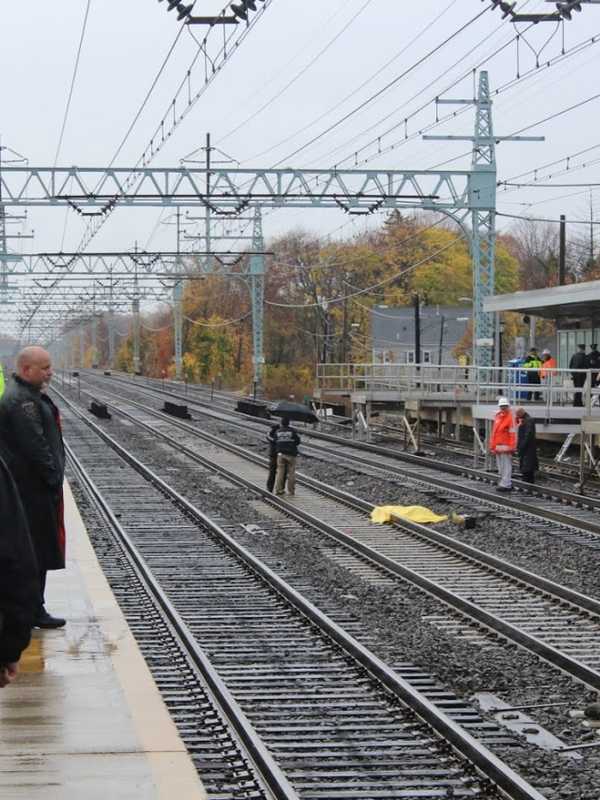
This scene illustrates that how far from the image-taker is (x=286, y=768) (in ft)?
27.1

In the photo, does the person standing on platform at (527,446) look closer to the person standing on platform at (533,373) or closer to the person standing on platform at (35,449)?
the person standing on platform at (533,373)

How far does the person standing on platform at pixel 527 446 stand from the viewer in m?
27.0

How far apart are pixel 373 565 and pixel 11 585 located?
1237 cm

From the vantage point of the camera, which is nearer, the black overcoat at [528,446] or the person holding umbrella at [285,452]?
the person holding umbrella at [285,452]

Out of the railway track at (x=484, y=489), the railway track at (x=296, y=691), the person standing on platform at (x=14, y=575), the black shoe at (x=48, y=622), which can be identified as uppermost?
the person standing on platform at (x=14, y=575)

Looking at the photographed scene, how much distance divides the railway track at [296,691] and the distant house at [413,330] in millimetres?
65431

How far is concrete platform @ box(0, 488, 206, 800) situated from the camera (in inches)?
261

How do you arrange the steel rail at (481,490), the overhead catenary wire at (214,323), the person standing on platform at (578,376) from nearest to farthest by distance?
the steel rail at (481,490)
the person standing on platform at (578,376)
the overhead catenary wire at (214,323)

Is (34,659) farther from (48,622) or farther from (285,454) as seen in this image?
(285,454)

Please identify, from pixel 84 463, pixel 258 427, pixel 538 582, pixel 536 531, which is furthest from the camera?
pixel 258 427

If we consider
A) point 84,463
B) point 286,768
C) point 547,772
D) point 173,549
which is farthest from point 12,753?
point 84,463

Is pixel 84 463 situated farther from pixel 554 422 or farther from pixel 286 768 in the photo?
pixel 286 768

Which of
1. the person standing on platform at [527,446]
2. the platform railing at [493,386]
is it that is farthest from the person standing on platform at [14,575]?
the person standing on platform at [527,446]

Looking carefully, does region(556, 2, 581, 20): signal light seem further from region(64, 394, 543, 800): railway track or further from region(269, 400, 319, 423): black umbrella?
region(269, 400, 319, 423): black umbrella
